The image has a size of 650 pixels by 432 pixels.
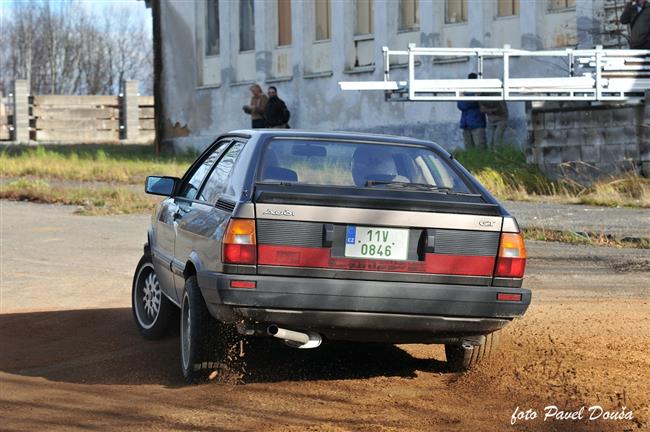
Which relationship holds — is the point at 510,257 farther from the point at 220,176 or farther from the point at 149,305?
the point at 149,305

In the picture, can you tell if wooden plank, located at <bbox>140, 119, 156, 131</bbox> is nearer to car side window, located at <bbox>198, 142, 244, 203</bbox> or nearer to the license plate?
car side window, located at <bbox>198, 142, 244, 203</bbox>

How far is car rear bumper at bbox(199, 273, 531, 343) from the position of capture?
7199 mm

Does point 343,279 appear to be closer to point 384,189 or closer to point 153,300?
point 384,189

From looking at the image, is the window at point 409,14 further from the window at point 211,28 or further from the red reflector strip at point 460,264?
the red reflector strip at point 460,264

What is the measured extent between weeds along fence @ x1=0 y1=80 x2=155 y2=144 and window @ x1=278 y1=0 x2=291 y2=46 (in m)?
18.3

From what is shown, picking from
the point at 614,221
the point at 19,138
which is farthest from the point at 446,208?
the point at 19,138

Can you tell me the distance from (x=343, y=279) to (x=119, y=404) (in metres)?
1.33

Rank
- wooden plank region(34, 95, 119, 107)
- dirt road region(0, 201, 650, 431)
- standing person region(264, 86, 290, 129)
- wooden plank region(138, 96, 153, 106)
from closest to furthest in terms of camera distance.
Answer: dirt road region(0, 201, 650, 431)
standing person region(264, 86, 290, 129)
wooden plank region(34, 95, 119, 107)
wooden plank region(138, 96, 153, 106)

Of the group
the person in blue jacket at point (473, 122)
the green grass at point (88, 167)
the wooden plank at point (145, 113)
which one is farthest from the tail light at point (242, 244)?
the wooden plank at point (145, 113)

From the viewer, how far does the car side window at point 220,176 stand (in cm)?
809

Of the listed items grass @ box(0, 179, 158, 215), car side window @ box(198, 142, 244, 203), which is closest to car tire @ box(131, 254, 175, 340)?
car side window @ box(198, 142, 244, 203)

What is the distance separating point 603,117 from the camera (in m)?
22.6

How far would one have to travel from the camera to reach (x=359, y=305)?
7.24 m

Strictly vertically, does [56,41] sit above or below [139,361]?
above
